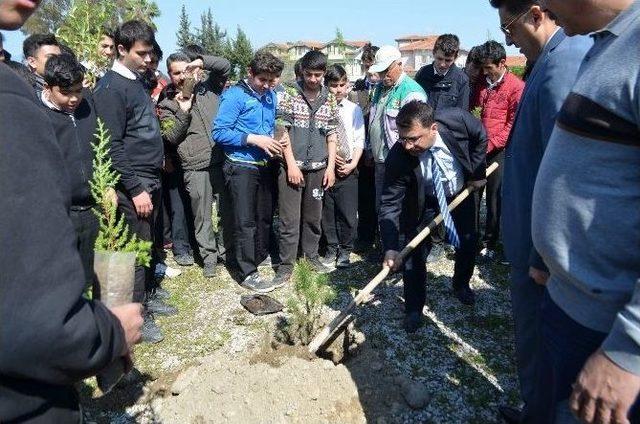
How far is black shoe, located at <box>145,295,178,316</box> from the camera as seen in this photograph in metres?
4.84

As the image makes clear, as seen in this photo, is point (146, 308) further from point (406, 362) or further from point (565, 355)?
point (565, 355)

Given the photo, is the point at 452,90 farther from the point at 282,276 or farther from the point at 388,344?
the point at 388,344

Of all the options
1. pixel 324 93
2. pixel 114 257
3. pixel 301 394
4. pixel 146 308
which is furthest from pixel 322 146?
pixel 114 257

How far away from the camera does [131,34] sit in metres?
4.23

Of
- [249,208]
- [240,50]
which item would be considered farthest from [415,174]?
[240,50]

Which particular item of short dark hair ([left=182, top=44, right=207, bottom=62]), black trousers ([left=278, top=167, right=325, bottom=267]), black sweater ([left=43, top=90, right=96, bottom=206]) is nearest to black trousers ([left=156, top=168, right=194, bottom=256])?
black trousers ([left=278, top=167, right=325, bottom=267])

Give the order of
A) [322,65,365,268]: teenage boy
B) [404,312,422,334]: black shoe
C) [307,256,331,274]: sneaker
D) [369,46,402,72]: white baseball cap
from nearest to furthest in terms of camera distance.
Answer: [404,312,422,334]: black shoe < [369,46,402,72]: white baseball cap < [322,65,365,268]: teenage boy < [307,256,331,274]: sneaker

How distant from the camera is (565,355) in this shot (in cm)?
165

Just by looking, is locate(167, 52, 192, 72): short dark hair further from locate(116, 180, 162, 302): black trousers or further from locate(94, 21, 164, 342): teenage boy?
locate(116, 180, 162, 302): black trousers

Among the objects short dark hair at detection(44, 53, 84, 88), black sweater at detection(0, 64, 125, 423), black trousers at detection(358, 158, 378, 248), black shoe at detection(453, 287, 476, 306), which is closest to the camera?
black sweater at detection(0, 64, 125, 423)

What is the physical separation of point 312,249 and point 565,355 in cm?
440

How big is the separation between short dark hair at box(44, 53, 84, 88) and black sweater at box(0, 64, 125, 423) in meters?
2.64

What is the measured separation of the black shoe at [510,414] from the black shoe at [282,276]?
2814 mm

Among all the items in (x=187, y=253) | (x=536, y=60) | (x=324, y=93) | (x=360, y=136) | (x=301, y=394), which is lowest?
(x=187, y=253)
